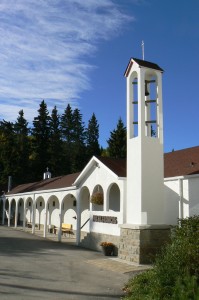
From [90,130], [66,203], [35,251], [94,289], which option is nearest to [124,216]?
[35,251]

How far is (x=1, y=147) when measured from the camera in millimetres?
60188

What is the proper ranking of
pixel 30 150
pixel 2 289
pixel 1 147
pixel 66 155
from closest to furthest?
pixel 2 289 < pixel 1 147 < pixel 30 150 < pixel 66 155

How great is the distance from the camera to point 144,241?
14.5m

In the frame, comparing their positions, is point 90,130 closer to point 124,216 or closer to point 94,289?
point 124,216

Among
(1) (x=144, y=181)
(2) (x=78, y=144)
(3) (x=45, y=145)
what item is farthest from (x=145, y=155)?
(2) (x=78, y=144)

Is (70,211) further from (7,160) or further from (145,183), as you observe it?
(7,160)

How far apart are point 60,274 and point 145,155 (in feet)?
18.6

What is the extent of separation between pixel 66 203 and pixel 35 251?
32.8ft

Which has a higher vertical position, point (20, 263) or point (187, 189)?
point (187, 189)

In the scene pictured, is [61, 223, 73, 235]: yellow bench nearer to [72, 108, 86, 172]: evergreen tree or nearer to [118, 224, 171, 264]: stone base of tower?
[118, 224, 171, 264]: stone base of tower

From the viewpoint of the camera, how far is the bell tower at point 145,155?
15.0m

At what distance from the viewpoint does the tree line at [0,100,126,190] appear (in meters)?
57.7

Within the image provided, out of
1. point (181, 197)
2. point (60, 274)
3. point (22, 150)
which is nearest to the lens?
point (60, 274)

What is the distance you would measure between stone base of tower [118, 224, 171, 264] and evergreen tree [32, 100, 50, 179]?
1832 inches
